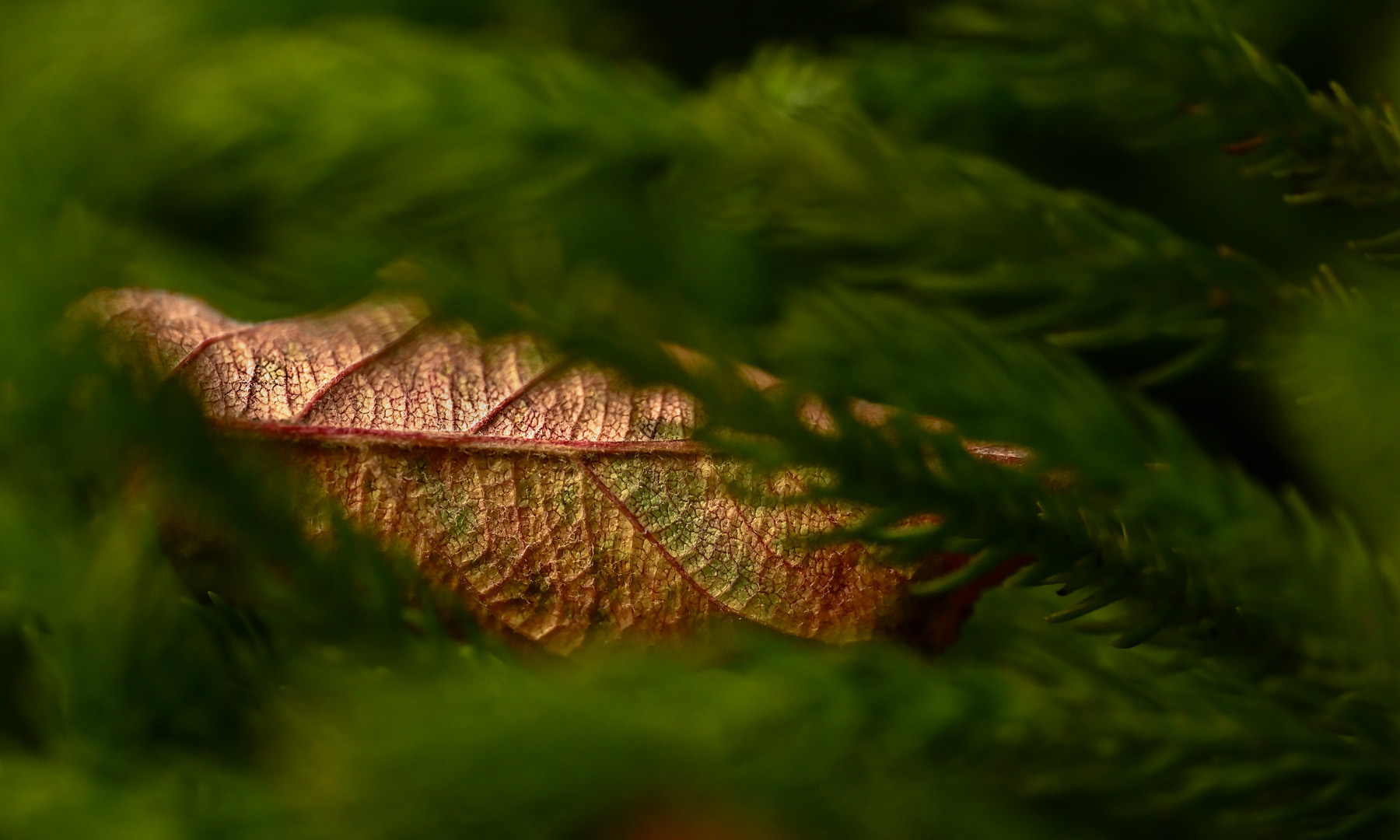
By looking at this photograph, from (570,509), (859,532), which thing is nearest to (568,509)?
(570,509)

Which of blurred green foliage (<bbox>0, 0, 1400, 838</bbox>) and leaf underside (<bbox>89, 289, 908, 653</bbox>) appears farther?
leaf underside (<bbox>89, 289, 908, 653</bbox>)

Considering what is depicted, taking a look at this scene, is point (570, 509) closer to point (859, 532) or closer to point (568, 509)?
point (568, 509)

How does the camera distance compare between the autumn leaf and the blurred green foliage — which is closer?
the blurred green foliage

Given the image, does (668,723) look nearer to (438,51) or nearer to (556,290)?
(556,290)
